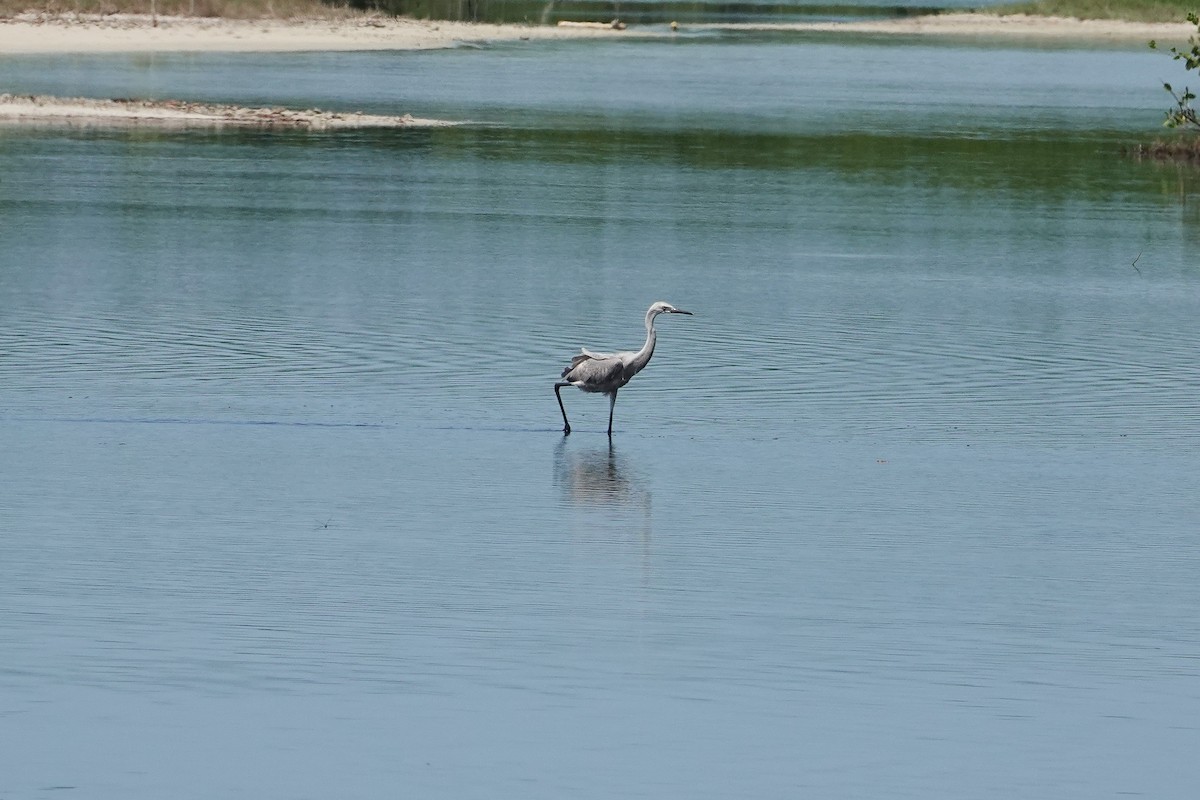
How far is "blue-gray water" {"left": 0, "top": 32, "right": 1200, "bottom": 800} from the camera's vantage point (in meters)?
10.8

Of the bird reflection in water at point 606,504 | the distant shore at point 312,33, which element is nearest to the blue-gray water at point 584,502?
the bird reflection in water at point 606,504

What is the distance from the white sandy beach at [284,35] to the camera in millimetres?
57125

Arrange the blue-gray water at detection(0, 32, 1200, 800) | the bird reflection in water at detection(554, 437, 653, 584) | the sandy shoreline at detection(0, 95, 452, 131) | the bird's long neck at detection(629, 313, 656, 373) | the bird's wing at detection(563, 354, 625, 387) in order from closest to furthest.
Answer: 1. the blue-gray water at detection(0, 32, 1200, 800)
2. the bird reflection in water at detection(554, 437, 653, 584)
3. the bird's wing at detection(563, 354, 625, 387)
4. the bird's long neck at detection(629, 313, 656, 373)
5. the sandy shoreline at detection(0, 95, 452, 131)

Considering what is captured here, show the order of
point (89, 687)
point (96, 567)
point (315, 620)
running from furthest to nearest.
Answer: point (96, 567)
point (315, 620)
point (89, 687)

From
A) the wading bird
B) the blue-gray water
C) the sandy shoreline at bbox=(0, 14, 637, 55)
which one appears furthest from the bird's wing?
the sandy shoreline at bbox=(0, 14, 637, 55)

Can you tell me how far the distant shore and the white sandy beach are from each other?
67 millimetres

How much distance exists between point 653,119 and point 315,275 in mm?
34185

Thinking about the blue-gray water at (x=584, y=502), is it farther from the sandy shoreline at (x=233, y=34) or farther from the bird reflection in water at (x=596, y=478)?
the sandy shoreline at (x=233, y=34)

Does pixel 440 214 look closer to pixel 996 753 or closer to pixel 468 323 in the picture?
pixel 468 323

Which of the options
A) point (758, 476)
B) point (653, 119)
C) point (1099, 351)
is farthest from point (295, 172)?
point (758, 476)

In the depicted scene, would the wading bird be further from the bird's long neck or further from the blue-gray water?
the blue-gray water

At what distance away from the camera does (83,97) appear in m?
60.9

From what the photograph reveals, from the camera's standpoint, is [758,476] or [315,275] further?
[315,275]

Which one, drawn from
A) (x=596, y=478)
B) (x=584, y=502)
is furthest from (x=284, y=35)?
(x=584, y=502)
